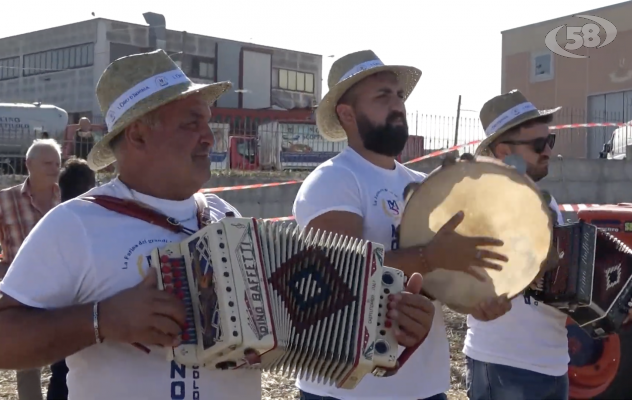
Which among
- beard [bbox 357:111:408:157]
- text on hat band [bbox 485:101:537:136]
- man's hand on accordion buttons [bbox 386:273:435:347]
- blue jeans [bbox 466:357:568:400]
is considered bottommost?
blue jeans [bbox 466:357:568:400]

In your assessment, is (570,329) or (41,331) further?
(570,329)

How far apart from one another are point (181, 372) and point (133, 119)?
843mm

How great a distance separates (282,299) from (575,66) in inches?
1260

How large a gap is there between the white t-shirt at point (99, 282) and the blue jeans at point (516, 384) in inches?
75.4

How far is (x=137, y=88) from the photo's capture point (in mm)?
2766

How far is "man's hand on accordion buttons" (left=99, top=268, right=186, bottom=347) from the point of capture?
7.52 feet

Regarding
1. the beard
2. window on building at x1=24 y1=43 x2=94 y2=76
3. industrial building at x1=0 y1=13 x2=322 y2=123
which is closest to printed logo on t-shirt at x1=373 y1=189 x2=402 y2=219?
the beard

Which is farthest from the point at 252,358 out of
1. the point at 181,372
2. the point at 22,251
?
the point at 22,251

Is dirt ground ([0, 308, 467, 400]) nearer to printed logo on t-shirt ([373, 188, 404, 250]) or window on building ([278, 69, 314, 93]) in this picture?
printed logo on t-shirt ([373, 188, 404, 250])

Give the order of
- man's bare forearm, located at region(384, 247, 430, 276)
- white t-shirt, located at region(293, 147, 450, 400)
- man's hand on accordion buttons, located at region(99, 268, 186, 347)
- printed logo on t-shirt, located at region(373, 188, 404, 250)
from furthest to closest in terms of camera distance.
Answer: printed logo on t-shirt, located at region(373, 188, 404, 250) < white t-shirt, located at region(293, 147, 450, 400) < man's bare forearm, located at region(384, 247, 430, 276) < man's hand on accordion buttons, located at region(99, 268, 186, 347)

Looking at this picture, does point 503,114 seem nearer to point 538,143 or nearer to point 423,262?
point 538,143

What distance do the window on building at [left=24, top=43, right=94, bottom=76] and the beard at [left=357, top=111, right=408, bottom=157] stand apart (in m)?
39.9

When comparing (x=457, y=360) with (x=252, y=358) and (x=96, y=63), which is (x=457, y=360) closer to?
(x=252, y=358)

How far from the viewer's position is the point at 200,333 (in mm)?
2314
